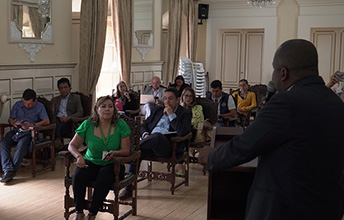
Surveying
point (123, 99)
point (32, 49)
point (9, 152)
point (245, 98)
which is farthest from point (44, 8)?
point (245, 98)

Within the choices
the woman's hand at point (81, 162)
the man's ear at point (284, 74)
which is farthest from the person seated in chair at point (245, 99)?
the man's ear at point (284, 74)

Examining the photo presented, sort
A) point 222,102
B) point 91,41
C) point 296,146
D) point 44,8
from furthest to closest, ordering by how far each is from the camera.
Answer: point 91,41 < point 222,102 < point 44,8 < point 296,146

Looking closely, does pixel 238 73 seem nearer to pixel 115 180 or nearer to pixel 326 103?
pixel 115 180

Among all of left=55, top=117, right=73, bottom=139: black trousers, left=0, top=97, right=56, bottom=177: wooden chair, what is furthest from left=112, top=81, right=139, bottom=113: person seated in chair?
left=0, top=97, right=56, bottom=177: wooden chair

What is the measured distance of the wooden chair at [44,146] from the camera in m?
5.57

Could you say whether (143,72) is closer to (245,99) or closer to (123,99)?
(123,99)

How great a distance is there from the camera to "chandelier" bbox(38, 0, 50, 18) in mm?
6538

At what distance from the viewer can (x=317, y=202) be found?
5.77ft

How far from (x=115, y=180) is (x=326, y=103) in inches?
98.6

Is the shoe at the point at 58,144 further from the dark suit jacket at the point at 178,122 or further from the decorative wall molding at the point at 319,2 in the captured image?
the decorative wall molding at the point at 319,2

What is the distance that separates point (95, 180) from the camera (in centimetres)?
390

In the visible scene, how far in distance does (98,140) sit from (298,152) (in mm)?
2568

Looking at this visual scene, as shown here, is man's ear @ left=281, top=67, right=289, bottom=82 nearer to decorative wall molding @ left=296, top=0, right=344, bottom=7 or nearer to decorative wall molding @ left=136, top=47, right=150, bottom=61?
decorative wall molding @ left=136, top=47, right=150, bottom=61

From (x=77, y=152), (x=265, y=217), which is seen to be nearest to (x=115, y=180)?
(x=77, y=152)
